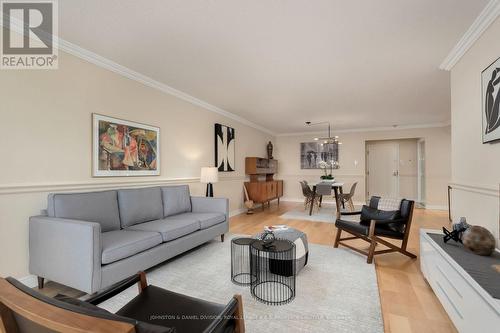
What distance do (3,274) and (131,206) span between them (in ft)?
3.94

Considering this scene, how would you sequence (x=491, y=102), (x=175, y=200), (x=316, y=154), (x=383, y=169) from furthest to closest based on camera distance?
(x=316, y=154) → (x=383, y=169) → (x=175, y=200) → (x=491, y=102)

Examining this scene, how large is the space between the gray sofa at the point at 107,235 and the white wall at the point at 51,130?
0.18 metres

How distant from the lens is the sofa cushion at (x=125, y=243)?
2.08 m

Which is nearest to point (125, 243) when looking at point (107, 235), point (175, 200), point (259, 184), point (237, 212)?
point (107, 235)

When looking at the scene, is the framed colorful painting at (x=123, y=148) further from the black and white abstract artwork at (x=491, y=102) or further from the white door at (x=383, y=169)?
the white door at (x=383, y=169)

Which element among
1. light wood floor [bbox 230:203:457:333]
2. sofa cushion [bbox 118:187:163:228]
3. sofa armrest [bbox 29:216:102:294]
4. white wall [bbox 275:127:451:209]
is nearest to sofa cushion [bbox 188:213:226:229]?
sofa cushion [bbox 118:187:163:228]

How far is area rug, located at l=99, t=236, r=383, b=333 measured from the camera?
175 cm

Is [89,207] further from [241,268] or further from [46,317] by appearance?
[46,317]

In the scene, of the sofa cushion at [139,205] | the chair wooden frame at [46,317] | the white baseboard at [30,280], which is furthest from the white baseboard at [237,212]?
the chair wooden frame at [46,317]

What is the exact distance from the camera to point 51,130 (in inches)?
97.7

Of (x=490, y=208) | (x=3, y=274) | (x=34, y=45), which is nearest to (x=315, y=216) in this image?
(x=490, y=208)

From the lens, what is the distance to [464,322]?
4.87ft

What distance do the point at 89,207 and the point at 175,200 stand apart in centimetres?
120

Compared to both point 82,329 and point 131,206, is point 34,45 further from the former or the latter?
point 82,329
